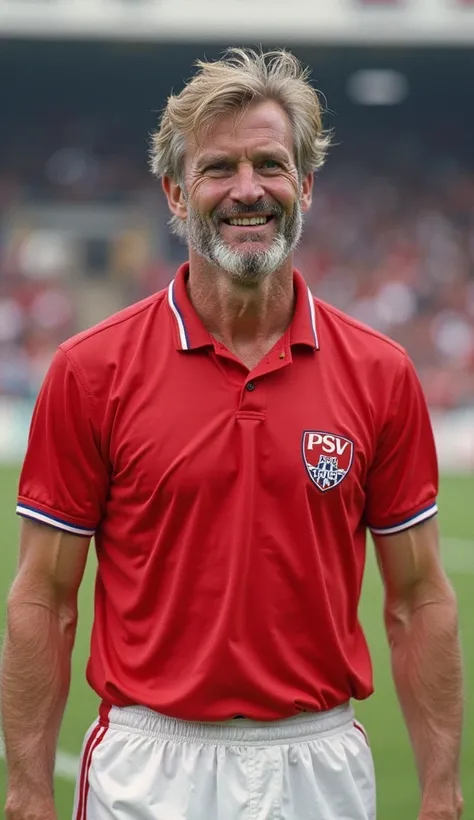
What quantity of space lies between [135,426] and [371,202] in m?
27.1

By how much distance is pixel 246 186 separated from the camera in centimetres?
301

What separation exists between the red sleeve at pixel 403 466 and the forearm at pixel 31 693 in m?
0.73

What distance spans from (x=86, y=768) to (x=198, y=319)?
96 centimetres

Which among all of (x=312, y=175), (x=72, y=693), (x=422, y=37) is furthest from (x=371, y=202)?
(x=312, y=175)

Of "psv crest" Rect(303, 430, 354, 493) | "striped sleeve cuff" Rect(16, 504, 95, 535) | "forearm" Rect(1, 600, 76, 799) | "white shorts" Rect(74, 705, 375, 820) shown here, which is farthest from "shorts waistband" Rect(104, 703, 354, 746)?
"psv crest" Rect(303, 430, 354, 493)

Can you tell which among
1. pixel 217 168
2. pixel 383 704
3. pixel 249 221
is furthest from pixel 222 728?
pixel 383 704

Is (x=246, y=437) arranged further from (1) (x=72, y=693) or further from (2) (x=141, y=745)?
(1) (x=72, y=693)

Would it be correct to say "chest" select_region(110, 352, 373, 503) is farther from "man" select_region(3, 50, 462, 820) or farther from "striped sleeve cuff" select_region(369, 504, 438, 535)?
"striped sleeve cuff" select_region(369, 504, 438, 535)

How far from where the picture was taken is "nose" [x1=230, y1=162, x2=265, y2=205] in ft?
9.86

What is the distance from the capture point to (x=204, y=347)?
122 inches

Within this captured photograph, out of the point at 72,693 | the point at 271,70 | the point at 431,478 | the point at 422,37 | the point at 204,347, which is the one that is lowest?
the point at 72,693

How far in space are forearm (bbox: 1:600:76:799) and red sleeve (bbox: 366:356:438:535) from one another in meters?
0.73

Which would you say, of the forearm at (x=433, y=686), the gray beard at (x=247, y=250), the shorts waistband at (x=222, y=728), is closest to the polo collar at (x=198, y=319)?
the gray beard at (x=247, y=250)

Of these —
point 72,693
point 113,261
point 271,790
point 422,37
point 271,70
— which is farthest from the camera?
point 113,261
